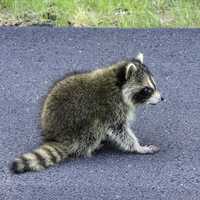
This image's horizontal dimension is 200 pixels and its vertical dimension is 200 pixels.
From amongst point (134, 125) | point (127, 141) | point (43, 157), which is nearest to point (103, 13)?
point (134, 125)

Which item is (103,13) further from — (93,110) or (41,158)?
(41,158)

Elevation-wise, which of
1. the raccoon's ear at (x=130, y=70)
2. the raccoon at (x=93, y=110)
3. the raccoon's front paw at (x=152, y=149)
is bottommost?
the raccoon's front paw at (x=152, y=149)

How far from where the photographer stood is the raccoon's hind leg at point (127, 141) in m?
6.35

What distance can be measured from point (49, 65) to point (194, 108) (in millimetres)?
1708

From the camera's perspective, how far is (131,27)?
9.45 meters

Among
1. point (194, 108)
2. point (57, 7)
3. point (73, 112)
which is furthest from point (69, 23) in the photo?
point (73, 112)

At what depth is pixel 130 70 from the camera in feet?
21.0

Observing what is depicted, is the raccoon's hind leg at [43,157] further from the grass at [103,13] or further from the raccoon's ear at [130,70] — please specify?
the grass at [103,13]

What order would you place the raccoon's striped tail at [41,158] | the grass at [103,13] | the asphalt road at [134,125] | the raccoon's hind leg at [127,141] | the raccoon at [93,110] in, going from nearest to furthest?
the asphalt road at [134,125]
the raccoon's striped tail at [41,158]
the raccoon at [93,110]
the raccoon's hind leg at [127,141]
the grass at [103,13]

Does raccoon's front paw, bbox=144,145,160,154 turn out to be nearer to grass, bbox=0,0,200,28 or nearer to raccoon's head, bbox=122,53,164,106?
raccoon's head, bbox=122,53,164,106

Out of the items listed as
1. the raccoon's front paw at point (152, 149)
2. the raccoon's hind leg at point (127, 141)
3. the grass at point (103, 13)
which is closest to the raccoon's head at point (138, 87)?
the raccoon's hind leg at point (127, 141)

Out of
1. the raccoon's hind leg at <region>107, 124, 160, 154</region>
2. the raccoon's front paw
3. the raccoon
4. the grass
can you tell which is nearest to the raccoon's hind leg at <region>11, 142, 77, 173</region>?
the raccoon

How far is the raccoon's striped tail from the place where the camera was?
19.5ft

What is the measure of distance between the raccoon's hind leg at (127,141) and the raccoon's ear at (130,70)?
0.38 metres
